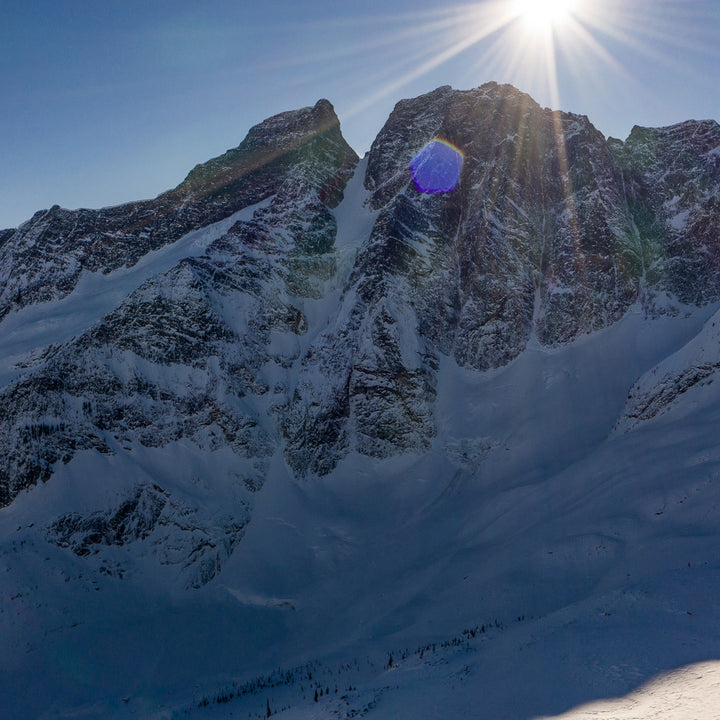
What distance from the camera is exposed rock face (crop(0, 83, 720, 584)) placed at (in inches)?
2489

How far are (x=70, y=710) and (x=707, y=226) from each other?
77528mm

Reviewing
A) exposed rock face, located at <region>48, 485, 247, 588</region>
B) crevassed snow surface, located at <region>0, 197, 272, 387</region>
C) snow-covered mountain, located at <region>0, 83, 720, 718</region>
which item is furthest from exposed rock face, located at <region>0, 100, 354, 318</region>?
exposed rock face, located at <region>48, 485, 247, 588</region>

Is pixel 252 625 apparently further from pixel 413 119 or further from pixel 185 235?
pixel 413 119

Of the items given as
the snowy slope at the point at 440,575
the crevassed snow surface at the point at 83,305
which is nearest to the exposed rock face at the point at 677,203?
the snowy slope at the point at 440,575

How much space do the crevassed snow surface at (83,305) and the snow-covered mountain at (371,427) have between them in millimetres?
542

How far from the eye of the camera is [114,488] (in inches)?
2282

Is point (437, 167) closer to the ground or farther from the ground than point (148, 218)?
closer to the ground

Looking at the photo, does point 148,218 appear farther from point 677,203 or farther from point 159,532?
point 677,203

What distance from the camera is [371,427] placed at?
63.0 meters

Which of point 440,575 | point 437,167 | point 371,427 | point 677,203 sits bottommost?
point 440,575

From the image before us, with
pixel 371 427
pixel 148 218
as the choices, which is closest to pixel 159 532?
pixel 371 427

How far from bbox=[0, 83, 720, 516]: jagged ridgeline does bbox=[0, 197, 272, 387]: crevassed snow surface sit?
196cm

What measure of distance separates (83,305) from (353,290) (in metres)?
34.8

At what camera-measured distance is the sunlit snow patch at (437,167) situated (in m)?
81.9
